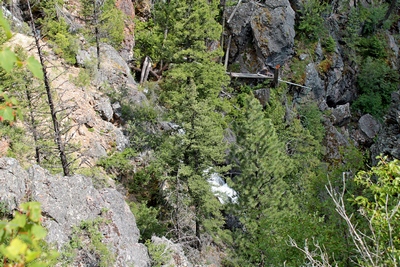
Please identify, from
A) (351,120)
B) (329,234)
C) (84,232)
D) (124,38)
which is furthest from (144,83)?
(351,120)

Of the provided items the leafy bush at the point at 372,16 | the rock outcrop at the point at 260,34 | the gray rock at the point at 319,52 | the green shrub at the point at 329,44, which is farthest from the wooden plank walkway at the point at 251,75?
the leafy bush at the point at 372,16

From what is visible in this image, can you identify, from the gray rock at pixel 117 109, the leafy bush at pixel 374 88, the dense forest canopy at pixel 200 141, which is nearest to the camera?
the dense forest canopy at pixel 200 141

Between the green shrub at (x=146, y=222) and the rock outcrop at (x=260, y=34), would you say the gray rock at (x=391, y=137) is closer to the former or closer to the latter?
the rock outcrop at (x=260, y=34)

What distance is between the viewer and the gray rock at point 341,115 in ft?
103

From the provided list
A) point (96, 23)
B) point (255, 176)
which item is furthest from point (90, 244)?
point (96, 23)

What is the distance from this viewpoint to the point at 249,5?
29.3 metres

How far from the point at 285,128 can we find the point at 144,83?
36.5 ft

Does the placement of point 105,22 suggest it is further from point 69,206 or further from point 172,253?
point 172,253

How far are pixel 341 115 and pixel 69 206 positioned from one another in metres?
28.4

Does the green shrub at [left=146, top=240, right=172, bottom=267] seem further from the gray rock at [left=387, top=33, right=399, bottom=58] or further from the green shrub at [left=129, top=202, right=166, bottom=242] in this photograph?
the gray rock at [left=387, top=33, right=399, bottom=58]

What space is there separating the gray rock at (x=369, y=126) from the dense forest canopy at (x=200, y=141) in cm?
214

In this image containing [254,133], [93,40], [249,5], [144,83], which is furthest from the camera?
[249,5]

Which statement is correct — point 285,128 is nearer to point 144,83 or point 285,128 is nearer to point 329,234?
point 144,83

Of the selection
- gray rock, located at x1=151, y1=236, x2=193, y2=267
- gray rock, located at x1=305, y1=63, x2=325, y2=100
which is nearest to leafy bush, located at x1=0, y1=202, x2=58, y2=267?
gray rock, located at x1=151, y1=236, x2=193, y2=267
